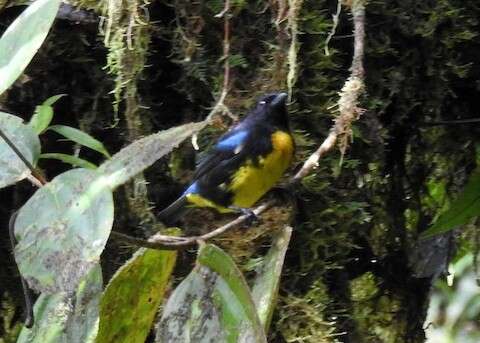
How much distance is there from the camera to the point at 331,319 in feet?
4.09

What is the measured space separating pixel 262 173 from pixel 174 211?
0.14 metres

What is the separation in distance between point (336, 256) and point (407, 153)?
0.95ft

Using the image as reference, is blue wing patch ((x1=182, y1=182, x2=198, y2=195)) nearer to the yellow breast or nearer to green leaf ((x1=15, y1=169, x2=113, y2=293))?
the yellow breast

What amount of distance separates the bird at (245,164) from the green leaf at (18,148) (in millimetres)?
347

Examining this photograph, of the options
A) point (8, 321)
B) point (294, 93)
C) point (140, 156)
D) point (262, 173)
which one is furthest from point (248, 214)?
point (8, 321)

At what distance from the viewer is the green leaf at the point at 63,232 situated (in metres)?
0.73

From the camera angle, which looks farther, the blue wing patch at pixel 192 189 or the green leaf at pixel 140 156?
the blue wing patch at pixel 192 189

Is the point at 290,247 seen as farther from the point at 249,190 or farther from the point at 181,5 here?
the point at 181,5

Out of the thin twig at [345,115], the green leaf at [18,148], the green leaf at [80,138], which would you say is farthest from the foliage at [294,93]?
the green leaf at [18,148]

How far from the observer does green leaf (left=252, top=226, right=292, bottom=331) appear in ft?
2.98

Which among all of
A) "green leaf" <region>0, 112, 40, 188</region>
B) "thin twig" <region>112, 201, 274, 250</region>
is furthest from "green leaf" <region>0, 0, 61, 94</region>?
"thin twig" <region>112, 201, 274, 250</region>

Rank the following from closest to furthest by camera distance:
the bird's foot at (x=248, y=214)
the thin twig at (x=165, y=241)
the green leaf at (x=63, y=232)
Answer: the green leaf at (x=63, y=232), the thin twig at (x=165, y=241), the bird's foot at (x=248, y=214)

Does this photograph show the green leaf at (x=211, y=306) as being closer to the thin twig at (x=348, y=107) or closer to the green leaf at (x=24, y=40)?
the thin twig at (x=348, y=107)

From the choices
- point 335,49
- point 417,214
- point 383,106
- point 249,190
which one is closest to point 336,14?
point 335,49
